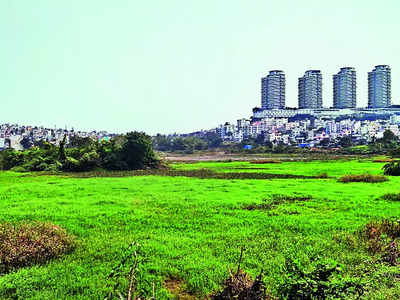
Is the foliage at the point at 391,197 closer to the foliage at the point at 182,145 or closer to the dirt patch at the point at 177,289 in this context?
the dirt patch at the point at 177,289

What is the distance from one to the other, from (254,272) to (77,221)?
691cm

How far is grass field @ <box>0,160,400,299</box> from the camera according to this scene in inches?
286

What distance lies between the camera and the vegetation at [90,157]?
145 ft

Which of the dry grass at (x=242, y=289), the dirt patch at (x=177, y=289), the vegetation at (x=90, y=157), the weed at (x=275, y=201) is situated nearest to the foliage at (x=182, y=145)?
the vegetation at (x=90, y=157)

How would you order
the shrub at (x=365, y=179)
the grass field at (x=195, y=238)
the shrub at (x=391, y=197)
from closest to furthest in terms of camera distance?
1. the grass field at (x=195, y=238)
2. the shrub at (x=391, y=197)
3. the shrub at (x=365, y=179)

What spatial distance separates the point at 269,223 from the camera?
11.8 metres

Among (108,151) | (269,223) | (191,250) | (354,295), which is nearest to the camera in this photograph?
Result: (354,295)

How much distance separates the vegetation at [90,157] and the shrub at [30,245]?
35.3 metres

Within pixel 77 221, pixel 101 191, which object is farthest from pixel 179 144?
pixel 77 221

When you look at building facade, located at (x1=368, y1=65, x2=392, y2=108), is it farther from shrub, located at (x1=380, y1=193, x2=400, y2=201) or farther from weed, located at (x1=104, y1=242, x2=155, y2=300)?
weed, located at (x1=104, y1=242, x2=155, y2=300)

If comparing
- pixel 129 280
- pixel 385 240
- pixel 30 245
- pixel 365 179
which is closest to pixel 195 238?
pixel 129 280

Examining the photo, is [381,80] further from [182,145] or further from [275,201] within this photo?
[275,201]

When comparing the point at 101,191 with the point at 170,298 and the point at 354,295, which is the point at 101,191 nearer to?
the point at 170,298

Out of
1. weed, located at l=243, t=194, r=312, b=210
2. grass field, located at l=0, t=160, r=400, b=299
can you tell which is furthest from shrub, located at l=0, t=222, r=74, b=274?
weed, located at l=243, t=194, r=312, b=210
